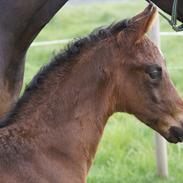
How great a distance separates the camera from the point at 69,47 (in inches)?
151

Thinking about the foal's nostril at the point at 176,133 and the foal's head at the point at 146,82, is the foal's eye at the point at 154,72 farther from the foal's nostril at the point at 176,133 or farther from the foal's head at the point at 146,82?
the foal's nostril at the point at 176,133

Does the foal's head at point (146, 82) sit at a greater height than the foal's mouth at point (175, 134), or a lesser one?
greater

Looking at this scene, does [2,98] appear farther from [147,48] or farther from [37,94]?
[147,48]

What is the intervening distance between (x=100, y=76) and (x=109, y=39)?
0.65 ft

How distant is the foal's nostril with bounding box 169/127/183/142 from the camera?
3.79m

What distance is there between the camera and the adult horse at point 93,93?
3770 millimetres

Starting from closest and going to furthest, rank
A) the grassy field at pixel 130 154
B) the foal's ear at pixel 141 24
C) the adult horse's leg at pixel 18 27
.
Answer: the foal's ear at pixel 141 24 → the adult horse's leg at pixel 18 27 → the grassy field at pixel 130 154

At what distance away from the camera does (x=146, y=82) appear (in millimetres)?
3807

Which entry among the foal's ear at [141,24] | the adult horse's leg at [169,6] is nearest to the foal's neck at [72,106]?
the foal's ear at [141,24]

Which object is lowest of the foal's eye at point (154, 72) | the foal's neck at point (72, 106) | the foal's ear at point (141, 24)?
the foal's neck at point (72, 106)

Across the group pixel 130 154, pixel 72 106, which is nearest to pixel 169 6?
pixel 72 106

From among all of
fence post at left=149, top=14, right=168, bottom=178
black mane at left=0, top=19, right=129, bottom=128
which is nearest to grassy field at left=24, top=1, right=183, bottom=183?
fence post at left=149, top=14, right=168, bottom=178

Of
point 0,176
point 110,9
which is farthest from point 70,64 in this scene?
point 110,9

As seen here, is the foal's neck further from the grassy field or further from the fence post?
the fence post
